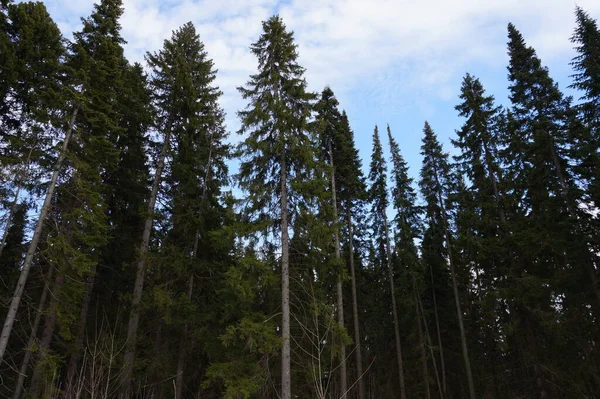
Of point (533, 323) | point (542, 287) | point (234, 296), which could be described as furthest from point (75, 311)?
point (533, 323)

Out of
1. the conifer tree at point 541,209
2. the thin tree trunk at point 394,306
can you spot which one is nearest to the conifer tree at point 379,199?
the thin tree trunk at point 394,306

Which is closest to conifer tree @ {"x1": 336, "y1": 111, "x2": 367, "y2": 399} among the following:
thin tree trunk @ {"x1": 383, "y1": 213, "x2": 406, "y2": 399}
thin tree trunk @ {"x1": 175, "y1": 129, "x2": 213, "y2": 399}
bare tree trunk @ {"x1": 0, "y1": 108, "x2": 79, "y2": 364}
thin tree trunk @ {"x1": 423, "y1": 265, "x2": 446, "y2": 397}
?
thin tree trunk @ {"x1": 383, "y1": 213, "x2": 406, "y2": 399}

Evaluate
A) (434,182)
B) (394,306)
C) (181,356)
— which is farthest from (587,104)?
(181,356)

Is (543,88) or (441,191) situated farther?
→ (441,191)

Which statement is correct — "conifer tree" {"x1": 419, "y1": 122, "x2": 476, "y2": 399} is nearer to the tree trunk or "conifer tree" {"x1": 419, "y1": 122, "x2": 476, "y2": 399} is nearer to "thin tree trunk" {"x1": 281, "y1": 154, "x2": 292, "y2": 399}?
the tree trunk

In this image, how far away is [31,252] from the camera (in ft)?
32.7

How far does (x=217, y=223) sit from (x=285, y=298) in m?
5.72

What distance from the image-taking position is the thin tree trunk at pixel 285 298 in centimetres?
957

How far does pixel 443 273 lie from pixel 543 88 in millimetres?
13118

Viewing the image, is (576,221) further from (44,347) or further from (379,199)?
(44,347)

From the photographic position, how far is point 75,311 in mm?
10945

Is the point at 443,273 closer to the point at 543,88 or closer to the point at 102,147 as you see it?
the point at 543,88

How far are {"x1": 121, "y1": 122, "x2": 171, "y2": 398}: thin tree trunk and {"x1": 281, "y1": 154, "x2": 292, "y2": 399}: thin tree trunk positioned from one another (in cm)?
437

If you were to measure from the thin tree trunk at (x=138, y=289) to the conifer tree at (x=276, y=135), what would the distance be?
4153 mm
